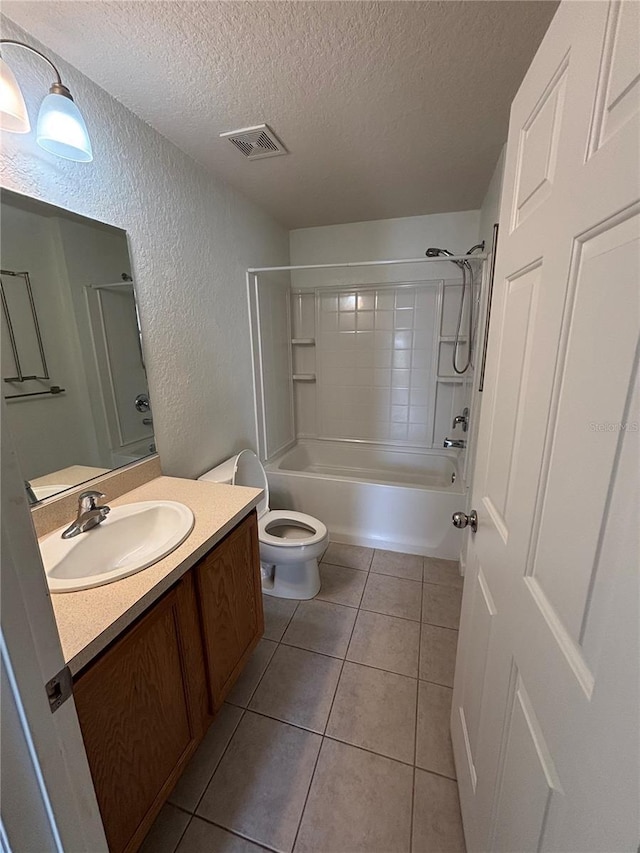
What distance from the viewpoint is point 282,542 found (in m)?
1.84

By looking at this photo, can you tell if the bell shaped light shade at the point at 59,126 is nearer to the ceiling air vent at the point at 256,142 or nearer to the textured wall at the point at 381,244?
the ceiling air vent at the point at 256,142

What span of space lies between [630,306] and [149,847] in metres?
1.74

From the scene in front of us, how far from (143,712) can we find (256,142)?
215 centimetres

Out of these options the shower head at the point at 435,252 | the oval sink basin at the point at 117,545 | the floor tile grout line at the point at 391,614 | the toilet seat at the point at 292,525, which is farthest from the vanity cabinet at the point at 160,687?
the shower head at the point at 435,252

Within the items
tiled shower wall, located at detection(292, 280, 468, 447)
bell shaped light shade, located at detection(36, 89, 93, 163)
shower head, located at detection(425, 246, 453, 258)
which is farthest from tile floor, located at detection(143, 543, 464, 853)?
shower head, located at detection(425, 246, 453, 258)

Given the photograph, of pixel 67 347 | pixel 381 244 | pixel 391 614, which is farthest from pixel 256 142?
pixel 391 614

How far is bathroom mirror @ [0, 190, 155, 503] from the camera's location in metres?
1.04

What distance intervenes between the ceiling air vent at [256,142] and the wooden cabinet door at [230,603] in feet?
5.31

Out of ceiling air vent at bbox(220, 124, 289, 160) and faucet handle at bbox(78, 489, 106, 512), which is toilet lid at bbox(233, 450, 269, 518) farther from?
ceiling air vent at bbox(220, 124, 289, 160)

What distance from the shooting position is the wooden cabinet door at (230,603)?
1122 millimetres

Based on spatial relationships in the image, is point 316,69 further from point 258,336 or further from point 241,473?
point 241,473

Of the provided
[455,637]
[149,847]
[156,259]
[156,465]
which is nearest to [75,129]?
[156,259]

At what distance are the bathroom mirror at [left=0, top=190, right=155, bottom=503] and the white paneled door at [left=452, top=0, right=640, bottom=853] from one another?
4.14ft

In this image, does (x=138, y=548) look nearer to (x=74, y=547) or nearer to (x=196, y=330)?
(x=74, y=547)
